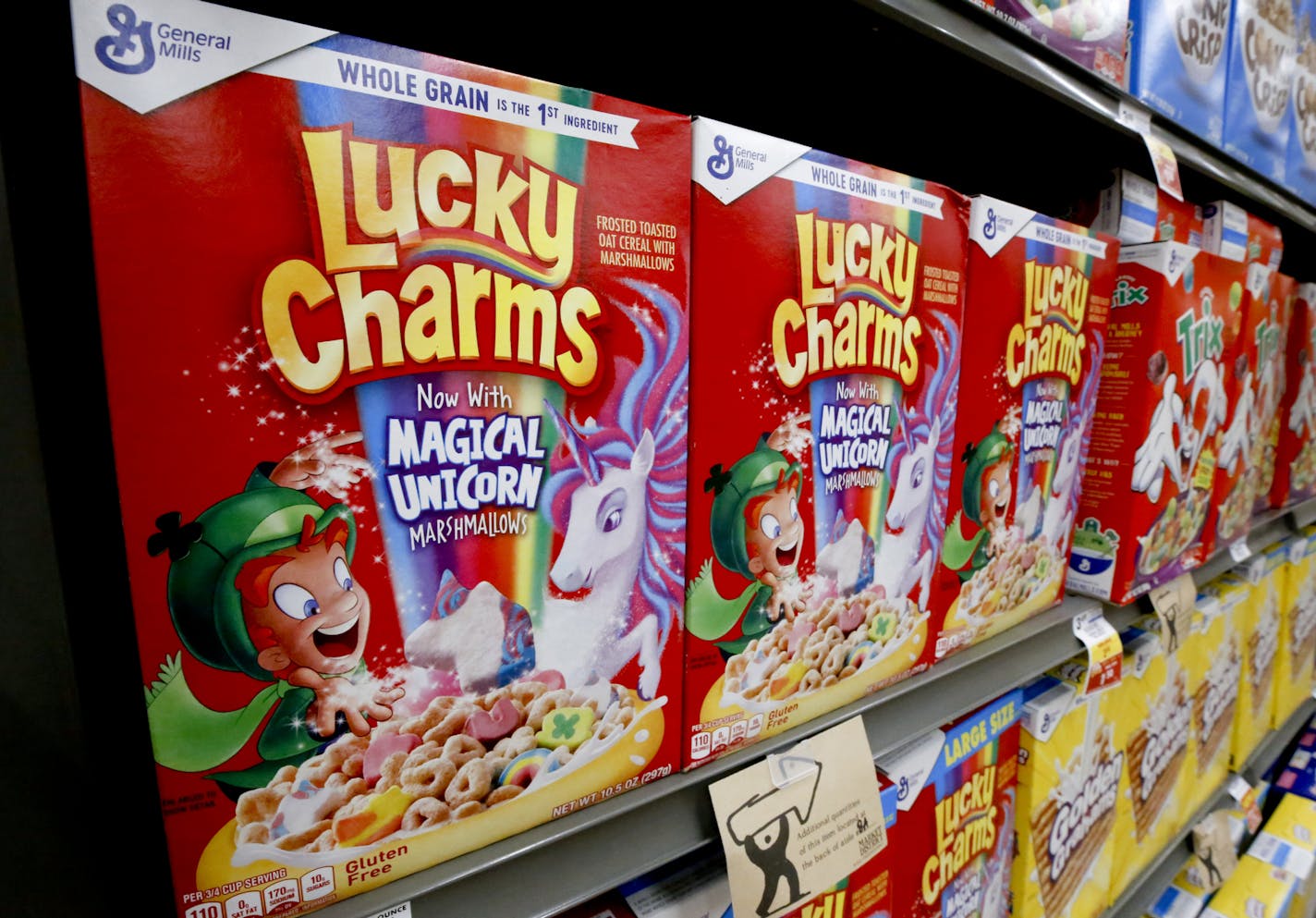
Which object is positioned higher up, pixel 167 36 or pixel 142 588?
pixel 167 36

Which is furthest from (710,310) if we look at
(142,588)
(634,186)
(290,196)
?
(142,588)

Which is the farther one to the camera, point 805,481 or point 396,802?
point 805,481

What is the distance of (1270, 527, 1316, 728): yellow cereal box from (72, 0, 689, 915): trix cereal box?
194cm

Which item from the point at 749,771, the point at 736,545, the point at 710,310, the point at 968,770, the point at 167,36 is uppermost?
the point at 167,36

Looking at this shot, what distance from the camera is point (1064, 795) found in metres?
0.98

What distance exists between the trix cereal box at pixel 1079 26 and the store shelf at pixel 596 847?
72 centimetres

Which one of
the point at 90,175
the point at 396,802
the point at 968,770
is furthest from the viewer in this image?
the point at 968,770

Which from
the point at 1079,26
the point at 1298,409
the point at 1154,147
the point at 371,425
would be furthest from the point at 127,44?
the point at 1298,409

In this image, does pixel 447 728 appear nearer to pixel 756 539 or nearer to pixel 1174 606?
pixel 756 539

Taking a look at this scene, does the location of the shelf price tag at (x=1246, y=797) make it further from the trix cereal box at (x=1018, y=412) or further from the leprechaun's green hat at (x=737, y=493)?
the leprechaun's green hat at (x=737, y=493)

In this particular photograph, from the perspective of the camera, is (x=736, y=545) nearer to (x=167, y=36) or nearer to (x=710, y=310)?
(x=710, y=310)

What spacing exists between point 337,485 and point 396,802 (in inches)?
8.0

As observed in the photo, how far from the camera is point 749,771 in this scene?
58cm

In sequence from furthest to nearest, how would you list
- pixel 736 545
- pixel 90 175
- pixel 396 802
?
pixel 736 545
pixel 396 802
pixel 90 175
